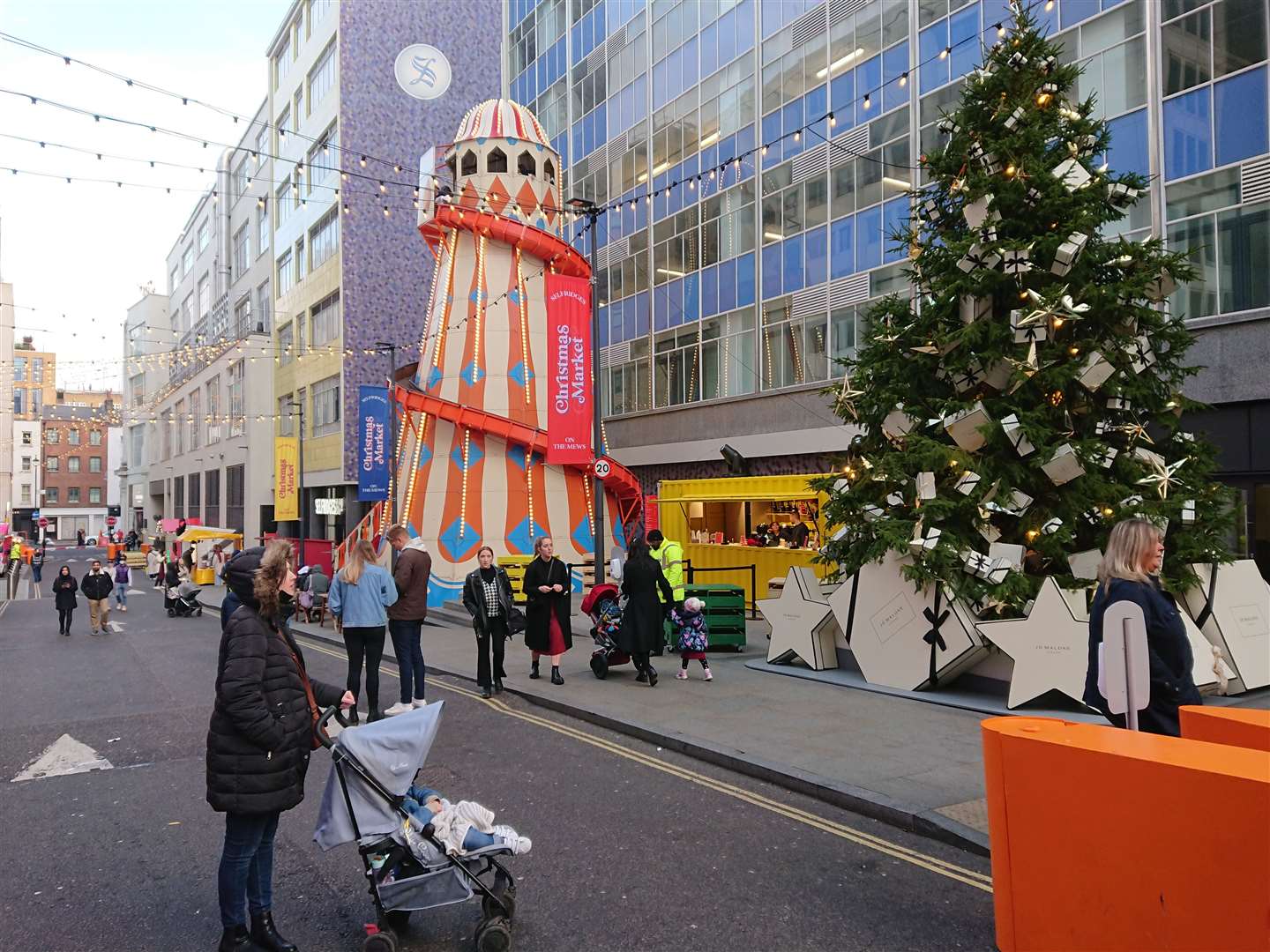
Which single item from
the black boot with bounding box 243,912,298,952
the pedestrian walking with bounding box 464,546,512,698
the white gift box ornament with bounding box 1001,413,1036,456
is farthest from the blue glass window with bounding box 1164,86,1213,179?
the black boot with bounding box 243,912,298,952

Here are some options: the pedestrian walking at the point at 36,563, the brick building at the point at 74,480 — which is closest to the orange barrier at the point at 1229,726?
the pedestrian walking at the point at 36,563

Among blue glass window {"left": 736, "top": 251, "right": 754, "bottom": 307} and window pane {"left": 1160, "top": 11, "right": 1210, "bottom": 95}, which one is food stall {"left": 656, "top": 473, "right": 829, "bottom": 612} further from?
window pane {"left": 1160, "top": 11, "right": 1210, "bottom": 95}

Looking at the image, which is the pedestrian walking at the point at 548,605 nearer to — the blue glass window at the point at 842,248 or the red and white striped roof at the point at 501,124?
the blue glass window at the point at 842,248

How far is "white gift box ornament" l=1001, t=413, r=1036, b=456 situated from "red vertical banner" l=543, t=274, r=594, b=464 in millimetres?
10241

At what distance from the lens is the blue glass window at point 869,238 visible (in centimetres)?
2202

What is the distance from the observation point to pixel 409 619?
9602 mm

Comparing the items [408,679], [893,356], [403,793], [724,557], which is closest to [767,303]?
[724,557]

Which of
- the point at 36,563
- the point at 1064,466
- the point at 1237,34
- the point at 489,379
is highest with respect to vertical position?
the point at 1237,34

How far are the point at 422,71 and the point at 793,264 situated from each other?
76.5ft

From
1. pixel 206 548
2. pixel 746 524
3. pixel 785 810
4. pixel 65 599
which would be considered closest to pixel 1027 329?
pixel 785 810

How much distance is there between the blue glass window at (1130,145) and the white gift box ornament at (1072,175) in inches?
305

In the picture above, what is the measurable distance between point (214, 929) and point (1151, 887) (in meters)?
4.25

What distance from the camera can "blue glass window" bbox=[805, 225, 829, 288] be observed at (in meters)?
23.5

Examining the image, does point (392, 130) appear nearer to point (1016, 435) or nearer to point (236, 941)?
point (1016, 435)
